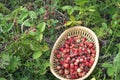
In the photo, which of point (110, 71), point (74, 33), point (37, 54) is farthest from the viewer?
point (74, 33)

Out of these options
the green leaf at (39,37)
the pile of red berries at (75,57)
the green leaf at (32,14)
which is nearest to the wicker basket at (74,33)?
the pile of red berries at (75,57)

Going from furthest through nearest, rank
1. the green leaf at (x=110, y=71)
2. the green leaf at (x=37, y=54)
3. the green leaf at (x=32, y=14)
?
the green leaf at (x=32, y=14), the green leaf at (x=37, y=54), the green leaf at (x=110, y=71)

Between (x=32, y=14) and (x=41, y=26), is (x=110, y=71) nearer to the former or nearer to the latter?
(x=41, y=26)

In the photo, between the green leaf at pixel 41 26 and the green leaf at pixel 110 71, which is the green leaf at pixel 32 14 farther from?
the green leaf at pixel 110 71

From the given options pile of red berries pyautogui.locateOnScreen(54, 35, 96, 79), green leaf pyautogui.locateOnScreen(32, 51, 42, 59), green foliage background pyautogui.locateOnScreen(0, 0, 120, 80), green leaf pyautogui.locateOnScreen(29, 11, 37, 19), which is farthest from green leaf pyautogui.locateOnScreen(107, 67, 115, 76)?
green leaf pyautogui.locateOnScreen(29, 11, 37, 19)

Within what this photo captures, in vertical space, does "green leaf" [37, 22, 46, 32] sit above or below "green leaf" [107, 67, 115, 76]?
above

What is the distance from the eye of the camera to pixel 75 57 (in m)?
2.25

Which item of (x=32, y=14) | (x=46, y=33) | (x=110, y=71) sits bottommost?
(x=110, y=71)

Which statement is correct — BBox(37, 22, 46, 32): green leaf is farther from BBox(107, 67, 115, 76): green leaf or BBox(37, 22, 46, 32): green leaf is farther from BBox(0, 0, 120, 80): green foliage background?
BBox(107, 67, 115, 76): green leaf

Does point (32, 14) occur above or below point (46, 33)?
above

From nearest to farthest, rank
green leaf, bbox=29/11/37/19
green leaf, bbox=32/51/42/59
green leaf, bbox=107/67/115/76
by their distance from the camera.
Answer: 1. green leaf, bbox=107/67/115/76
2. green leaf, bbox=32/51/42/59
3. green leaf, bbox=29/11/37/19

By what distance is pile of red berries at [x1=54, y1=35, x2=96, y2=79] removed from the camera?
7.13ft

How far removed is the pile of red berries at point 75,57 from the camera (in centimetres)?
217

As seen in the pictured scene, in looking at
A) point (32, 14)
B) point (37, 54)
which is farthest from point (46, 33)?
point (37, 54)
